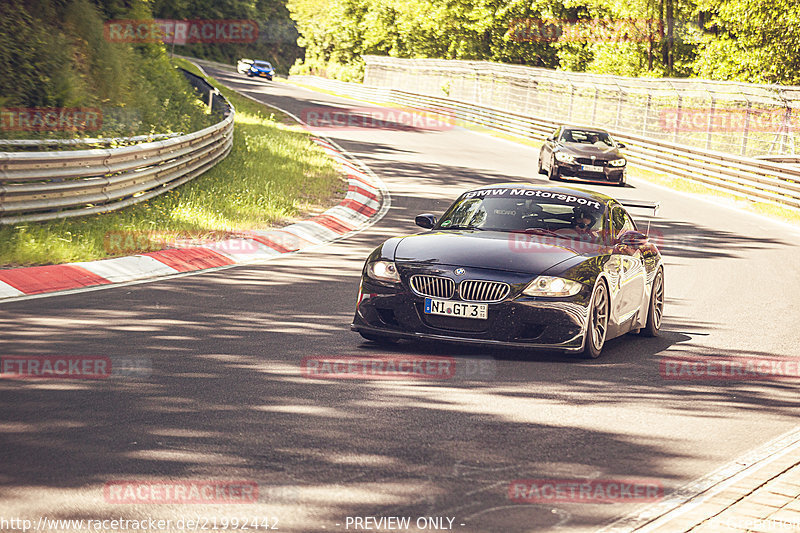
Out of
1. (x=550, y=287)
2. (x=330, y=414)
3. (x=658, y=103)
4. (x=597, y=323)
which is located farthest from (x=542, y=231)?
(x=658, y=103)

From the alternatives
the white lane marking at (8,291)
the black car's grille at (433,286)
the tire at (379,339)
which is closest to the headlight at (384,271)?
the black car's grille at (433,286)

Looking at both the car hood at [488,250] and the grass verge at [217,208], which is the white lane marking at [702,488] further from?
the grass verge at [217,208]

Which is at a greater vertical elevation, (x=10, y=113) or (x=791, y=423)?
(x=10, y=113)

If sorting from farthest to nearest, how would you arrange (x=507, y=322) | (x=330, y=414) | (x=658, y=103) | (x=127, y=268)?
1. (x=658, y=103)
2. (x=127, y=268)
3. (x=507, y=322)
4. (x=330, y=414)

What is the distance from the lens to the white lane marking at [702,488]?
5.04m

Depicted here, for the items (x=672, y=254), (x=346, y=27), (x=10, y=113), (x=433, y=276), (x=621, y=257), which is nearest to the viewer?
(x=433, y=276)

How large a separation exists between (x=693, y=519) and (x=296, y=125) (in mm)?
32755

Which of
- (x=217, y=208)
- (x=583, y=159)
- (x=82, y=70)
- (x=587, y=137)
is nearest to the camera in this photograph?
(x=217, y=208)

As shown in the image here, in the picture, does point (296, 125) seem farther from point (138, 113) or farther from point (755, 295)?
point (755, 295)

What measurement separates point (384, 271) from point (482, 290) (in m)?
0.87

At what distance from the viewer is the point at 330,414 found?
6660 mm

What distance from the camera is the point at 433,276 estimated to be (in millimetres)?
8500

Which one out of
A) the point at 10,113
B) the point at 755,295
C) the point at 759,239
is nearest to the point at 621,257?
the point at 755,295

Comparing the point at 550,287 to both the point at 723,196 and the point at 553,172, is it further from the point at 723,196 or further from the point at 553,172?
the point at 723,196
